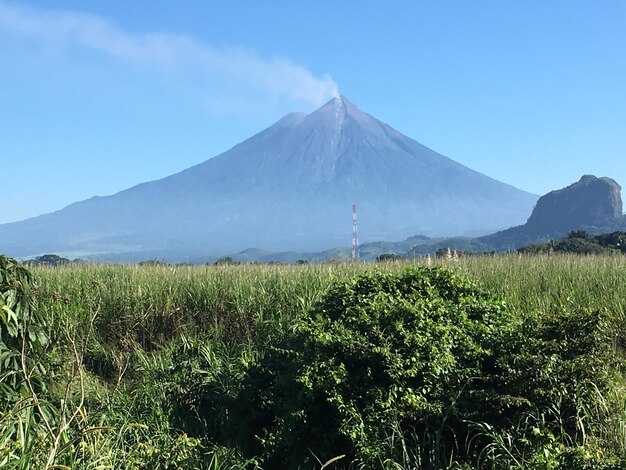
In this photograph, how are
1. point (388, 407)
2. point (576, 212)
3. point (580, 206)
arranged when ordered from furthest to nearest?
1. point (580, 206)
2. point (576, 212)
3. point (388, 407)

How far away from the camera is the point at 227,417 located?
5777 mm

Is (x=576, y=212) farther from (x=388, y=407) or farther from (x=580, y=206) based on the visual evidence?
(x=388, y=407)

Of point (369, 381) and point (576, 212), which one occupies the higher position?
point (576, 212)

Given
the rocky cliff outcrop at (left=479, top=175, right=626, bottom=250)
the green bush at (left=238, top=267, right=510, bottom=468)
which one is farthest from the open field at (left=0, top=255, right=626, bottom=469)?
the rocky cliff outcrop at (left=479, top=175, right=626, bottom=250)

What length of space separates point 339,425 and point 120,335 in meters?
5.49

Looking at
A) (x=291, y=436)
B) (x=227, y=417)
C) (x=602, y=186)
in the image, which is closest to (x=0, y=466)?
(x=291, y=436)

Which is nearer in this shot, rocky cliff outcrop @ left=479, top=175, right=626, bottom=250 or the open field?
the open field

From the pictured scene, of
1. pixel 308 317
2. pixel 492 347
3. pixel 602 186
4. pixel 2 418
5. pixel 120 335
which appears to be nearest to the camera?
pixel 2 418

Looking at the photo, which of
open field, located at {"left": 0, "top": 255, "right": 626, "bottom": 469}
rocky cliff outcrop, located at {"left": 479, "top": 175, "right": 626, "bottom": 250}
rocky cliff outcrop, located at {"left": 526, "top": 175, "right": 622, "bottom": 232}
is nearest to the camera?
open field, located at {"left": 0, "top": 255, "right": 626, "bottom": 469}

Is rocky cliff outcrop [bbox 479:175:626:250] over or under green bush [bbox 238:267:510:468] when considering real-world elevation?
over

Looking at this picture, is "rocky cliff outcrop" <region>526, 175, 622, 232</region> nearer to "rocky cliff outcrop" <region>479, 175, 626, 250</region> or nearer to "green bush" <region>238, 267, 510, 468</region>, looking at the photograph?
"rocky cliff outcrop" <region>479, 175, 626, 250</region>

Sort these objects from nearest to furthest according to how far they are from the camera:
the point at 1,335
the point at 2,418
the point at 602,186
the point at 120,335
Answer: the point at 2,418 → the point at 1,335 → the point at 120,335 → the point at 602,186

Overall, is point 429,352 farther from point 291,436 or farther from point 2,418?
point 2,418

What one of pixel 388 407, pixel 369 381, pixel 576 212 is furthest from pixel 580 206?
pixel 388 407
